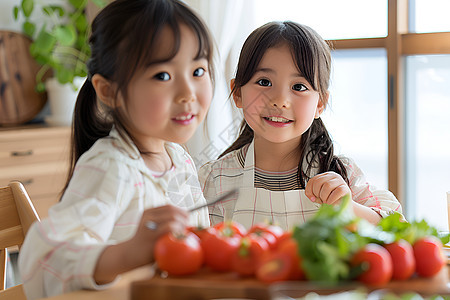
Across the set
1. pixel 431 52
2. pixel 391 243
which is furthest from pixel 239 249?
pixel 431 52

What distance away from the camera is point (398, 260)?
0.68 m

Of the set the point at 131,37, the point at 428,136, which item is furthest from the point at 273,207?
the point at 428,136

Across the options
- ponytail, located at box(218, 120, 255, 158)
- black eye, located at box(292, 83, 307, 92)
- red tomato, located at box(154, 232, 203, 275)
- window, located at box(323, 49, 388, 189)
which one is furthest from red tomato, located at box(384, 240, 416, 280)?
window, located at box(323, 49, 388, 189)

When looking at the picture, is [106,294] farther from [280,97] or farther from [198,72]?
[280,97]

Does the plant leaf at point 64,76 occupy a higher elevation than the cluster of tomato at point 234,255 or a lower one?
higher

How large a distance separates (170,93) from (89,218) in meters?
0.23

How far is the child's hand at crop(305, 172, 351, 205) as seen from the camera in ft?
3.59

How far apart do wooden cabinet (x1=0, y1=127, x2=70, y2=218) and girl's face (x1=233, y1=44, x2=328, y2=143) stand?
198cm

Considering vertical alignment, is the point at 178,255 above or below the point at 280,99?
below

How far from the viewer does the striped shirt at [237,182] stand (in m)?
1.32

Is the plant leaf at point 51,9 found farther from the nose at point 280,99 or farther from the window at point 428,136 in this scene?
the nose at point 280,99

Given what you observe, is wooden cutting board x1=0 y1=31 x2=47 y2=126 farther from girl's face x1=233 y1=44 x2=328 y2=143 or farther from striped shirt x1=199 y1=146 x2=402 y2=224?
girl's face x1=233 y1=44 x2=328 y2=143

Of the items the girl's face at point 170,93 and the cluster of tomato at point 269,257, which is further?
the girl's face at point 170,93

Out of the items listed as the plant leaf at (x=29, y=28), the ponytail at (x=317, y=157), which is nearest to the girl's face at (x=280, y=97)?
the ponytail at (x=317, y=157)
